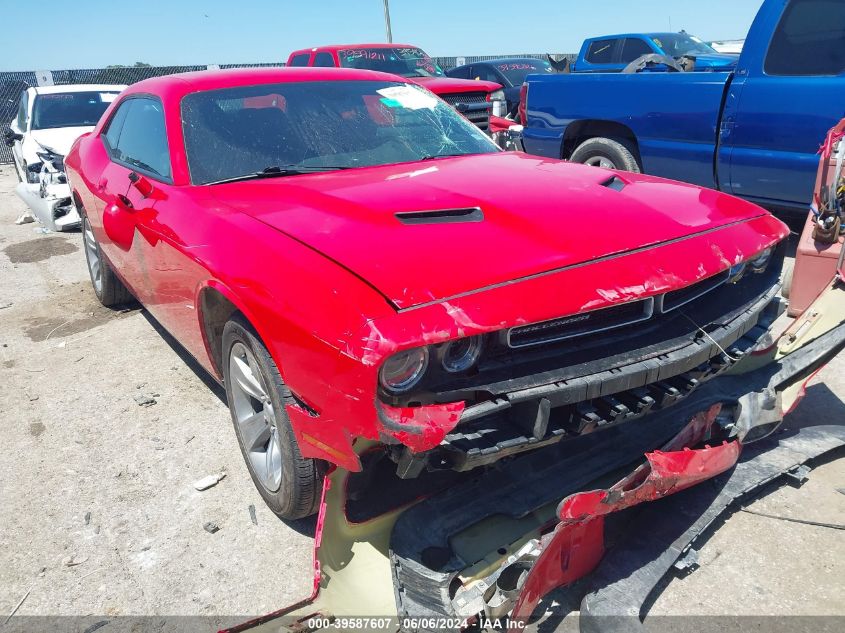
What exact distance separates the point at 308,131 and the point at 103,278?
2.62m

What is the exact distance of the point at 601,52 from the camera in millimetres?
11492

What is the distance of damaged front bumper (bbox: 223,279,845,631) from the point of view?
1902 millimetres

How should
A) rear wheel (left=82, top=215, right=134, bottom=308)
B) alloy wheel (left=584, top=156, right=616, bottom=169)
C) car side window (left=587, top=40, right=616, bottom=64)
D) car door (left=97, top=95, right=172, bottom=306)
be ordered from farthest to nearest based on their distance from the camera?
car side window (left=587, top=40, right=616, bottom=64)
alloy wheel (left=584, top=156, right=616, bottom=169)
rear wheel (left=82, top=215, right=134, bottom=308)
car door (left=97, top=95, right=172, bottom=306)

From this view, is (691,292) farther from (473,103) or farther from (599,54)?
(599,54)

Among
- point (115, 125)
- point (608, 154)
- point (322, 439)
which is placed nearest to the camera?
point (322, 439)

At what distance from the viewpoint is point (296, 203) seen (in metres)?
2.54

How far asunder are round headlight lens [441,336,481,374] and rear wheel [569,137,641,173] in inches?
171

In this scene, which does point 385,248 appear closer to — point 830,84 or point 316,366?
point 316,366

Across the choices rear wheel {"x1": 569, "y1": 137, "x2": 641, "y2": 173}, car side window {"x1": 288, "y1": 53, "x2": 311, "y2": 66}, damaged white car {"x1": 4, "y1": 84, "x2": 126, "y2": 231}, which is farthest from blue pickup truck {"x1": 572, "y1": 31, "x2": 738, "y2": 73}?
damaged white car {"x1": 4, "y1": 84, "x2": 126, "y2": 231}

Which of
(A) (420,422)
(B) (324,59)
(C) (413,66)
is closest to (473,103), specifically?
(C) (413,66)

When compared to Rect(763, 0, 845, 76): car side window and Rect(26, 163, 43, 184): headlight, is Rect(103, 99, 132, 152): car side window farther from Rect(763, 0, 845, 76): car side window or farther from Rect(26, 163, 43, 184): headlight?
Rect(26, 163, 43, 184): headlight

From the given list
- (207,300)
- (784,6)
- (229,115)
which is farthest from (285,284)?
(784,6)

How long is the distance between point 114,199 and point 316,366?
7.71 ft

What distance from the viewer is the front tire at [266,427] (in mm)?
2254
